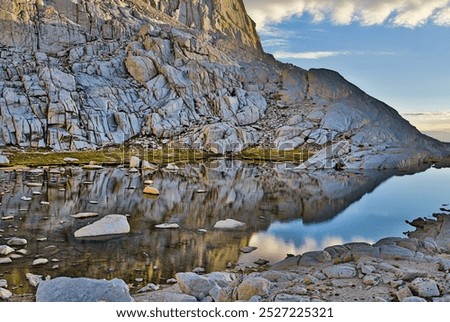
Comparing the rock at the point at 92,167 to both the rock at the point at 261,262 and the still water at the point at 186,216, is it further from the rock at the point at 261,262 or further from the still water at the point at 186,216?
the rock at the point at 261,262

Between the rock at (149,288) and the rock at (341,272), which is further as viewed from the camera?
the rock at (149,288)

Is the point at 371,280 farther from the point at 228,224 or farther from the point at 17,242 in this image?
the point at 17,242

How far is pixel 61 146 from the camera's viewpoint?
52250 millimetres

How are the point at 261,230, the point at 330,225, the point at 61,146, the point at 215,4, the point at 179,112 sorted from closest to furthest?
the point at 261,230, the point at 330,225, the point at 61,146, the point at 179,112, the point at 215,4

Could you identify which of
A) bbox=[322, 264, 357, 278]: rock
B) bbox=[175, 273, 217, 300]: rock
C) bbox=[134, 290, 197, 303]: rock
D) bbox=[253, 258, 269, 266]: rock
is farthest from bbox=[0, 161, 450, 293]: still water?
bbox=[322, 264, 357, 278]: rock

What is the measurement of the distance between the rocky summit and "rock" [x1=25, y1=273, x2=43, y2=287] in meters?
40.6

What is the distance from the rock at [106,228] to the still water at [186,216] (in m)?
0.38

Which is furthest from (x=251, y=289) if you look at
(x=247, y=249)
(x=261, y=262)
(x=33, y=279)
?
(x=247, y=249)

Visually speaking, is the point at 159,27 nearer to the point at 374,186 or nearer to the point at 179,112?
the point at 179,112

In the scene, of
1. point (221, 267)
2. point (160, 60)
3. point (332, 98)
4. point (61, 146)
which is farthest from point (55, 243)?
point (332, 98)

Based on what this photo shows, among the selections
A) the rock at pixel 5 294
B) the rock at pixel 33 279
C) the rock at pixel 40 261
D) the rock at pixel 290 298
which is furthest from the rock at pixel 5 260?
the rock at pixel 290 298

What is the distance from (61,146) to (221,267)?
152 ft

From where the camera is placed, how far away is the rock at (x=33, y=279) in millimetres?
8818

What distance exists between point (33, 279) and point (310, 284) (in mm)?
6037
